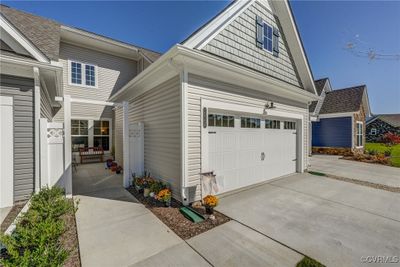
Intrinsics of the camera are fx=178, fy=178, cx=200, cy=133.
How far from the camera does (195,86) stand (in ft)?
14.6

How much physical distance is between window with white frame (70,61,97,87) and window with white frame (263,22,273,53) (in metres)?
9.38

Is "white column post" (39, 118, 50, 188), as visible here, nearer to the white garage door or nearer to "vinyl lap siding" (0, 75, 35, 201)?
"vinyl lap siding" (0, 75, 35, 201)

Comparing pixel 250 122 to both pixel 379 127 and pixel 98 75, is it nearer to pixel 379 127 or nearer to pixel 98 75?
pixel 98 75

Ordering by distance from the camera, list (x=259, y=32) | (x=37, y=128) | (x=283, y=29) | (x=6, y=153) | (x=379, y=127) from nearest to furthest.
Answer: (x=6, y=153) → (x=37, y=128) → (x=259, y=32) → (x=283, y=29) → (x=379, y=127)

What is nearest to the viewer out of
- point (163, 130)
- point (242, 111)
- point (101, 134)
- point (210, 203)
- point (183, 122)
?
point (210, 203)

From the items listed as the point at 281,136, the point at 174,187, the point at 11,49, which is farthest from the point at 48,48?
the point at 281,136

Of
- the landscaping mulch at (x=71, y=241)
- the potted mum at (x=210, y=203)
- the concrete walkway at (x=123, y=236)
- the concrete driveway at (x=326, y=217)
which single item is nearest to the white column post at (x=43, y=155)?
the concrete walkway at (x=123, y=236)

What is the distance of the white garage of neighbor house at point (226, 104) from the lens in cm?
440

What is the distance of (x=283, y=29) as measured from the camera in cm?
753

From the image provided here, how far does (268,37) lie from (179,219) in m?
7.04

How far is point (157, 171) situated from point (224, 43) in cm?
438

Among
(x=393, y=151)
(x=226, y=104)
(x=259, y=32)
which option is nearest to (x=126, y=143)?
(x=226, y=104)

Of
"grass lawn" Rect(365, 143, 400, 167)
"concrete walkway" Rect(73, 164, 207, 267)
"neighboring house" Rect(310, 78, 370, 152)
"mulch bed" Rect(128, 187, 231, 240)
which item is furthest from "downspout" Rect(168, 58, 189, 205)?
"neighboring house" Rect(310, 78, 370, 152)

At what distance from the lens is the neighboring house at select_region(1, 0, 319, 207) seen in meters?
4.27
